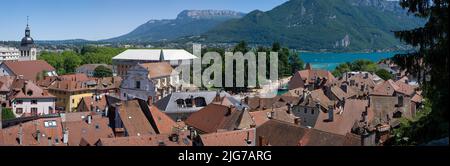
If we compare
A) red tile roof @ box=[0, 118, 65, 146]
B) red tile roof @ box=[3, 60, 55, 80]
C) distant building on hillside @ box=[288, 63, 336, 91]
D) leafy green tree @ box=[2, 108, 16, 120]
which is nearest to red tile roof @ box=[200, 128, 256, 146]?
red tile roof @ box=[0, 118, 65, 146]

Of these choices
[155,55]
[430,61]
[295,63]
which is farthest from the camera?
[155,55]

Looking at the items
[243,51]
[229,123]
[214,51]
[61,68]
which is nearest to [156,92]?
[229,123]

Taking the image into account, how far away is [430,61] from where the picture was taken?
13.4m

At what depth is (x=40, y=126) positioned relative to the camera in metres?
33.0

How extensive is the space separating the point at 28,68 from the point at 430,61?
9391 cm

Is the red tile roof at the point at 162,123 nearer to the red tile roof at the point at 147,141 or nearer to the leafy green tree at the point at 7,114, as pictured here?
the red tile roof at the point at 147,141

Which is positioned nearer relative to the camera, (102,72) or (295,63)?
(102,72)

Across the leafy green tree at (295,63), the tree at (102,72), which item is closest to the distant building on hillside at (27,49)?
the tree at (102,72)

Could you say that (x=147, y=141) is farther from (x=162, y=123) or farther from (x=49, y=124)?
(x=49, y=124)

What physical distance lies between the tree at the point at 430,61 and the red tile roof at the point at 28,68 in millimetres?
88107

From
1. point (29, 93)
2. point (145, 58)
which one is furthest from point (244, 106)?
point (145, 58)

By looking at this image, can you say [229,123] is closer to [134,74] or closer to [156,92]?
[156,92]

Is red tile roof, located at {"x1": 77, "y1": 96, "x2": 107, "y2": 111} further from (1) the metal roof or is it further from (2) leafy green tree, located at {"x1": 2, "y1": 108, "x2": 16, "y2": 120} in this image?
(1) the metal roof
